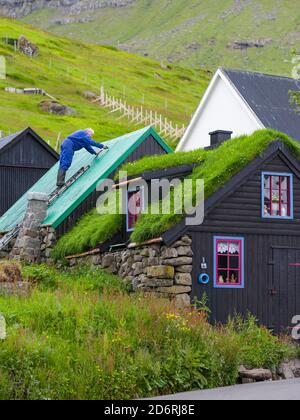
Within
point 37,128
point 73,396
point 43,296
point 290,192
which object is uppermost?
point 37,128

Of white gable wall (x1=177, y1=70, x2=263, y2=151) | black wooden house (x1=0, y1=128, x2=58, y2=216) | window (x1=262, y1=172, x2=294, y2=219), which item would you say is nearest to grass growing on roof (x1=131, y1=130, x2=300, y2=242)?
window (x1=262, y1=172, x2=294, y2=219)

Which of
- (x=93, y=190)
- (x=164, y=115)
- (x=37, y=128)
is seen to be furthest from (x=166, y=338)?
(x=164, y=115)

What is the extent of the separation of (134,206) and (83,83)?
7972cm

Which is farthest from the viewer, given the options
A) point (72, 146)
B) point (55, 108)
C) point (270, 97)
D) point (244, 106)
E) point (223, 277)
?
point (55, 108)

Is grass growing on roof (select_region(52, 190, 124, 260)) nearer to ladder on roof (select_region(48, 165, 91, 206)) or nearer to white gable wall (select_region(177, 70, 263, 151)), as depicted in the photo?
ladder on roof (select_region(48, 165, 91, 206))

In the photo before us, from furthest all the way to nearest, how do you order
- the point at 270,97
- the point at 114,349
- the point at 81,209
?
1. the point at 270,97
2. the point at 81,209
3. the point at 114,349

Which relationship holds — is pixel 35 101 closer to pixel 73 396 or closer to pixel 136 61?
pixel 136 61

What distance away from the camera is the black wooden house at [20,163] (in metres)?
40.2

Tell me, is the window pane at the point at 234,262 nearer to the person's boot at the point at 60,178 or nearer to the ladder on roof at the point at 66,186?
the ladder on roof at the point at 66,186

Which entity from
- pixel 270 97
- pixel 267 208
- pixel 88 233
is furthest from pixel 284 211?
pixel 270 97

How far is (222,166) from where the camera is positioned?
2458cm

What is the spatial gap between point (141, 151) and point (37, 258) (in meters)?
5.61

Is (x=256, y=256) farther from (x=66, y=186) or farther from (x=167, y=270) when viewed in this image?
(x=66, y=186)

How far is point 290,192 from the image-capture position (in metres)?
25.5
